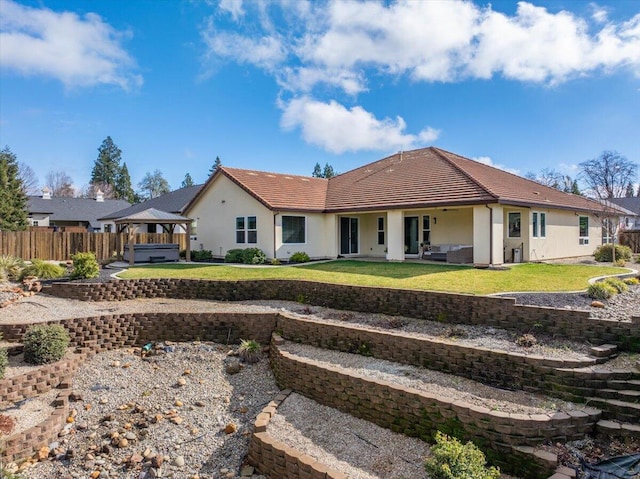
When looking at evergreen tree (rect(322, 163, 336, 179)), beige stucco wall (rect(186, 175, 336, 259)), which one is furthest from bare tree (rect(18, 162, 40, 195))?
evergreen tree (rect(322, 163, 336, 179))

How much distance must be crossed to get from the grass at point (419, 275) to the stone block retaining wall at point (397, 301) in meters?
0.76

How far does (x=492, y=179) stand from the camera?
1812 cm

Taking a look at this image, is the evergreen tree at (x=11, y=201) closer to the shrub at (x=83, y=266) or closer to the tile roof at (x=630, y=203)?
the shrub at (x=83, y=266)

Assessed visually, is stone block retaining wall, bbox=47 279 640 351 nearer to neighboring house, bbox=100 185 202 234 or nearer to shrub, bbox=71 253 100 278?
shrub, bbox=71 253 100 278

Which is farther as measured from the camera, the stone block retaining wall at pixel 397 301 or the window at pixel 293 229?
the window at pixel 293 229

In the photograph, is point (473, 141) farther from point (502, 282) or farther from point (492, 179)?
point (502, 282)

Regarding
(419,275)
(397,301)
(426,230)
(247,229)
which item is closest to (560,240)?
(426,230)

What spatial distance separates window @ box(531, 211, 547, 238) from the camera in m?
17.7

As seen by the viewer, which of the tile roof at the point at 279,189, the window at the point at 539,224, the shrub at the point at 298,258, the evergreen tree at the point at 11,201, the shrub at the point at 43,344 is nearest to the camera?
the shrub at the point at 43,344

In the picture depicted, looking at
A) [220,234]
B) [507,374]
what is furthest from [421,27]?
[220,234]

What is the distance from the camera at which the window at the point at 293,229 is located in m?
18.9

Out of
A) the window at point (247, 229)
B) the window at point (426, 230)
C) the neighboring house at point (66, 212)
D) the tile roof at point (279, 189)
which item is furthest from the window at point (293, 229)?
the neighboring house at point (66, 212)

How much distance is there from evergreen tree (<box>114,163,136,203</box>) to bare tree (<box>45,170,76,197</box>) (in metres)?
7.43

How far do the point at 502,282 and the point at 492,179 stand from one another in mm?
8187
